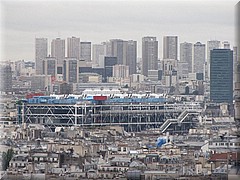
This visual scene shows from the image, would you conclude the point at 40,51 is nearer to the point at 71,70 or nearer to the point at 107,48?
the point at 107,48

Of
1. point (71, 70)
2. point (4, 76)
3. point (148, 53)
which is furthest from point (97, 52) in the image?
point (4, 76)

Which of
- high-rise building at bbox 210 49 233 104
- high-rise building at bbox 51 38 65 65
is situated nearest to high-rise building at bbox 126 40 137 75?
high-rise building at bbox 51 38 65 65

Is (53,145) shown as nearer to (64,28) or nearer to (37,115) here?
(64,28)

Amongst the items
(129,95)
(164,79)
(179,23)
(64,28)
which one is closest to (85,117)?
(129,95)

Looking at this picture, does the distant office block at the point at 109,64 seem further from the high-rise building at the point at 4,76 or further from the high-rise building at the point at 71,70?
the high-rise building at the point at 4,76

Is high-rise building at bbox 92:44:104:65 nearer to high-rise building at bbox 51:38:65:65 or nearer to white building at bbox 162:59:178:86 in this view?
high-rise building at bbox 51:38:65:65

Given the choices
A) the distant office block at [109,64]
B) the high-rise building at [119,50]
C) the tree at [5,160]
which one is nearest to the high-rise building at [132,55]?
the high-rise building at [119,50]
